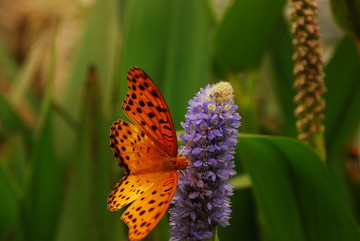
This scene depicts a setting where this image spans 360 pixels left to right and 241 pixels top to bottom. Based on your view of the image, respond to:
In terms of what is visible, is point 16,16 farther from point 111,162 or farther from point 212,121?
point 212,121

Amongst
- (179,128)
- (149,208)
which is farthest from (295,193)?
(149,208)

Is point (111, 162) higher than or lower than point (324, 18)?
lower

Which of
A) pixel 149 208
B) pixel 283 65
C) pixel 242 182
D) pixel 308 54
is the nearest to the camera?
pixel 149 208

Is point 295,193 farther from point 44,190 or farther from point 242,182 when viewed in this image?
point 44,190

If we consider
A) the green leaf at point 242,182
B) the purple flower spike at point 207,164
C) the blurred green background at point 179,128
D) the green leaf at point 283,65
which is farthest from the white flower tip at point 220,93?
the green leaf at point 283,65

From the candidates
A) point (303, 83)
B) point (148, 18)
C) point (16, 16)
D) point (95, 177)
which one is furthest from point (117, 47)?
point (16, 16)

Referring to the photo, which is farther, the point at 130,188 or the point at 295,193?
the point at 295,193

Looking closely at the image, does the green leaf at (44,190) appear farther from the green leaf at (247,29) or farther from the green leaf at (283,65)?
the green leaf at (283,65)
